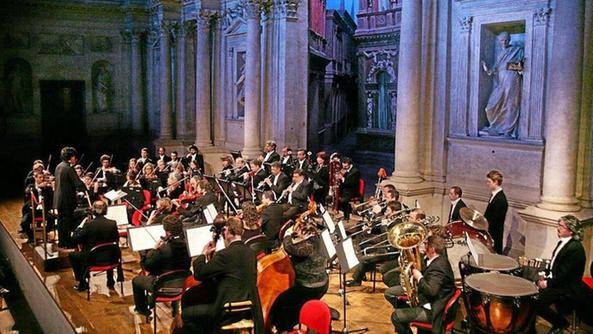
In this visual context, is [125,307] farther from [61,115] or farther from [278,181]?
[61,115]

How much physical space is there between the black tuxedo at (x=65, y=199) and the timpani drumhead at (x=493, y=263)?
6.59m

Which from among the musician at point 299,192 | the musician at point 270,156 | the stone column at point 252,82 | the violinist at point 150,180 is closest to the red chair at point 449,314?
the musician at point 299,192

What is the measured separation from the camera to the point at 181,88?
64.5ft

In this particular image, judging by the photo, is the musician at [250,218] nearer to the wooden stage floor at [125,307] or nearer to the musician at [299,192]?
the wooden stage floor at [125,307]

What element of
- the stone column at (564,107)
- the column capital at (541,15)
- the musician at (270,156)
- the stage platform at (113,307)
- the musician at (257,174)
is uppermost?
the column capital at (541,15)

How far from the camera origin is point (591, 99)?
8719mm

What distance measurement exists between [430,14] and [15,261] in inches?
347

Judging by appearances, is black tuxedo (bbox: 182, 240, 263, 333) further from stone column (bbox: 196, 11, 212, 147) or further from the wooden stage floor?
stone column (bbox: 196, 11, 212, 147)

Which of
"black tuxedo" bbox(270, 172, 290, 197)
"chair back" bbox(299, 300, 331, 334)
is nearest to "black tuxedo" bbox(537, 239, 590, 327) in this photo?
"chair back" bbox(299, 300, 331, 334)

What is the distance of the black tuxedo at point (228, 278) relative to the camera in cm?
570

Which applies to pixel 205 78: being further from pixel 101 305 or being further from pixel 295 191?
pixel 101 305

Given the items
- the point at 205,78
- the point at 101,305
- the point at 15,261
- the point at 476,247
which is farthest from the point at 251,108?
the point at 476,247

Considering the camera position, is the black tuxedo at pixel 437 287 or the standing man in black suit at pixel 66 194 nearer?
the black tuxedo at pixel 437 287

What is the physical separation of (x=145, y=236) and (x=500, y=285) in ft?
13.8
